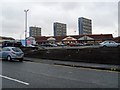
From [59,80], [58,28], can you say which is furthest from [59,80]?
[58,28]

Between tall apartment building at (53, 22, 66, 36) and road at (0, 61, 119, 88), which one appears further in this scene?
tall apartment building at (53, 22, 66, 36)

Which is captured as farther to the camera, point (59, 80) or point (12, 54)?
point (12, 54)

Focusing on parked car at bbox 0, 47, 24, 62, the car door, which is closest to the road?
parked car at bbox 0, 47, 24, 62

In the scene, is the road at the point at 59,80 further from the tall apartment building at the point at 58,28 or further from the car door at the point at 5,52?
the tall apartment building at the point at 58,28

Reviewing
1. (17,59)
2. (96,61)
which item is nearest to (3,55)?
(17,59)

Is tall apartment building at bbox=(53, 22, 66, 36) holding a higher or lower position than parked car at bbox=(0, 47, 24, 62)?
higher

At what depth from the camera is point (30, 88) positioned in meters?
9.45

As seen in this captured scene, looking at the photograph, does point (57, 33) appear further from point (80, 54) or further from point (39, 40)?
point (80, 54)

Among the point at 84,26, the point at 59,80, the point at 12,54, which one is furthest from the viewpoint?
the point at 84,26

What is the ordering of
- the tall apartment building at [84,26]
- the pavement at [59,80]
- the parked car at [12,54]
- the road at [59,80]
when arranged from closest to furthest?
1. the pavement at [59,80]
2. the road at [59,80]
3. the parked car at [12,54]
4. the tall apartment building at [84,26]

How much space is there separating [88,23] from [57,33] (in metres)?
23.8

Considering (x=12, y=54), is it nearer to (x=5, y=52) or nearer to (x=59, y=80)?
(x=5, y=52)

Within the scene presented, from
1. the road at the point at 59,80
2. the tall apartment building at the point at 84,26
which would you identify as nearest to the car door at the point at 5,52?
the road at the point at 59,80

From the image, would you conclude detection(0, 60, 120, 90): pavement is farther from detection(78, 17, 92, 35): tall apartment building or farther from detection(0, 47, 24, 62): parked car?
detection(78, 17, 92, 35): tall apartment building
